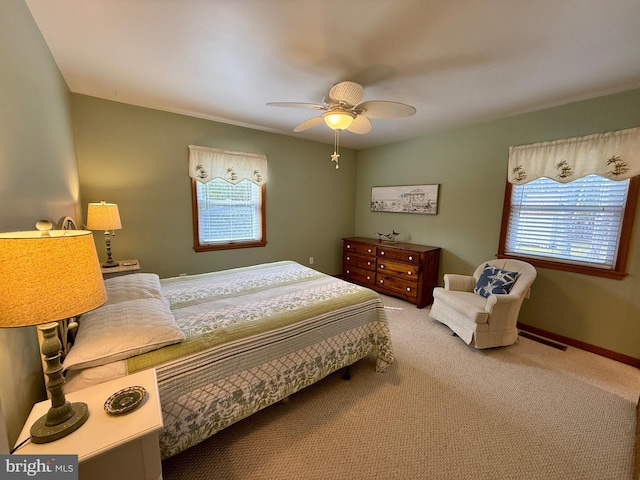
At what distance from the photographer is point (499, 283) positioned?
2.72 m

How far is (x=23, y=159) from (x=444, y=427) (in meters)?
2.83

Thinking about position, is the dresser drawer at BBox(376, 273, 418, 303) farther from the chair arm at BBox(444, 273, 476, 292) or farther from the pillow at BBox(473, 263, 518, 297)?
the pillow at BBox(473, 263, 518, 297)

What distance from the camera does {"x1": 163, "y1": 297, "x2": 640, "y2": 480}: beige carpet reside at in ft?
4.69

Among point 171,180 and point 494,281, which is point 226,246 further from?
point 494,281

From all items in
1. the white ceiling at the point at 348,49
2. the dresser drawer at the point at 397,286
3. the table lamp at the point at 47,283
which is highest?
the white ceiling at the point at 348,49

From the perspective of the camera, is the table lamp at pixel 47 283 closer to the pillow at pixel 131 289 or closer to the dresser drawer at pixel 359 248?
the pillow at pixel 131 289

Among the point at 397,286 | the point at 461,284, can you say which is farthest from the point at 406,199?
the point at 461,284

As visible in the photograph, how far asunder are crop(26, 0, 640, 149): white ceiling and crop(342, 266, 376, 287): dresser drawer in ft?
8.14

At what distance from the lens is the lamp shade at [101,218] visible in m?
2.35

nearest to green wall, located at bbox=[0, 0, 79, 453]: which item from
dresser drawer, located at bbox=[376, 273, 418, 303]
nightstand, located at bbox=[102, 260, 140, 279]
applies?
nightstand, located at bbox=[102, 260, 140, 279]

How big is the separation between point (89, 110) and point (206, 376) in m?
2.92

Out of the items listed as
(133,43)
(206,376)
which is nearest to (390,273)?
(206,376)

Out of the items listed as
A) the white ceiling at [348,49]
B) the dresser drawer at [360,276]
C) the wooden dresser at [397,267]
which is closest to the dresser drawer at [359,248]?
the wooden dresser at [397,267]

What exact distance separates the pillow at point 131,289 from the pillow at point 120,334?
13 centimetres
